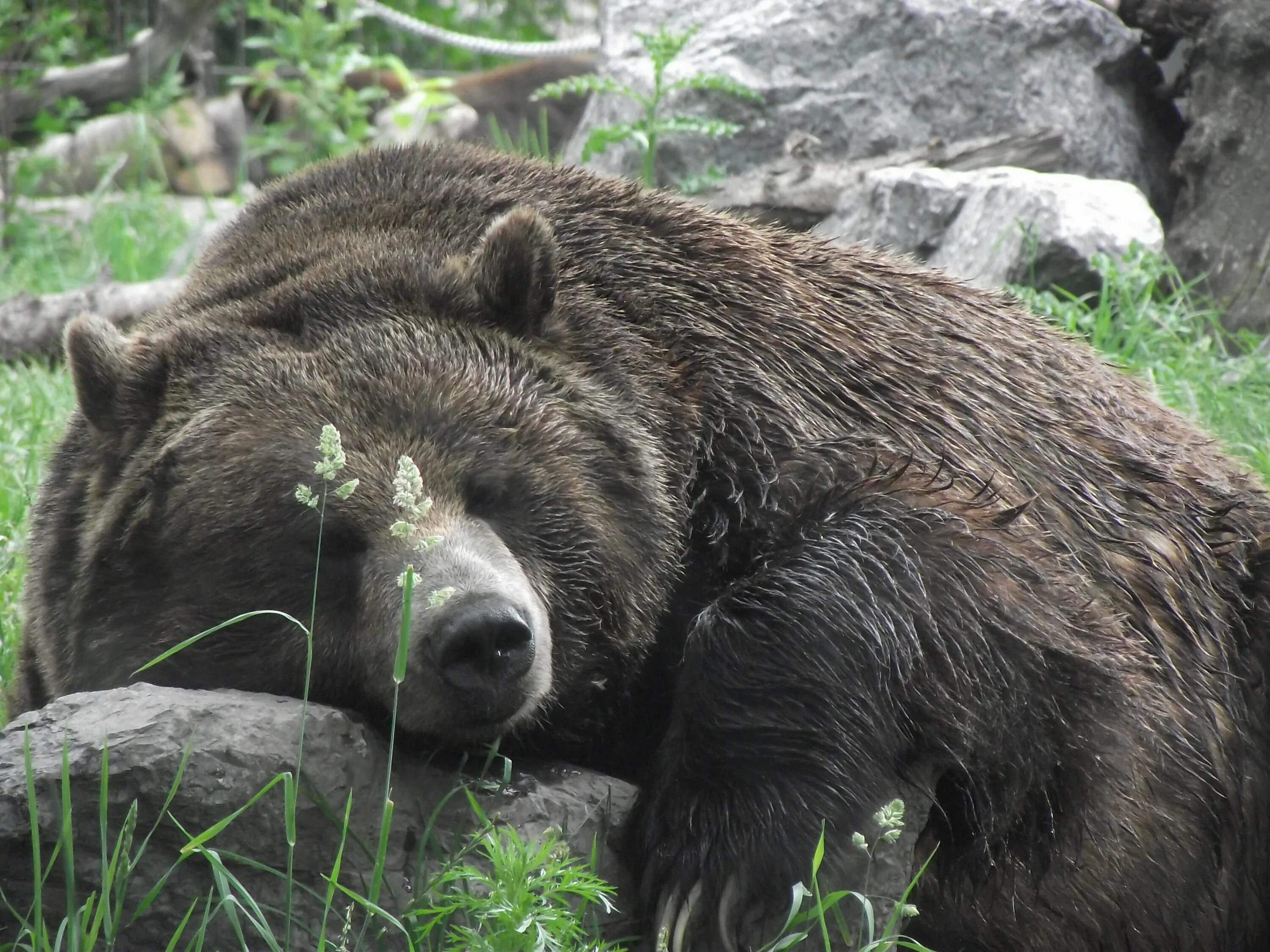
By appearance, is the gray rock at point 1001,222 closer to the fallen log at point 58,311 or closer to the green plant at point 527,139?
the green plant at point 527,139

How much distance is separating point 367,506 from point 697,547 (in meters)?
0.84

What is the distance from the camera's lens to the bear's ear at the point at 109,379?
3318 mm

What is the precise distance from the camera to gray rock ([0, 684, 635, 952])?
93.4 inches

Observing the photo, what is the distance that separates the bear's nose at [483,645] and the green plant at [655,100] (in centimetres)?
412

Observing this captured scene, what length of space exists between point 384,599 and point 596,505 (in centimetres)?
55

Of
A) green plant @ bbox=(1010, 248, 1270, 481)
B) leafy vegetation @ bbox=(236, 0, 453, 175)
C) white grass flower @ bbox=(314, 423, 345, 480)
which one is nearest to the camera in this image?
white grass flower @ bbox=(314, 423, 345, 480)

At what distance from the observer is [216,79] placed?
14.9 metres

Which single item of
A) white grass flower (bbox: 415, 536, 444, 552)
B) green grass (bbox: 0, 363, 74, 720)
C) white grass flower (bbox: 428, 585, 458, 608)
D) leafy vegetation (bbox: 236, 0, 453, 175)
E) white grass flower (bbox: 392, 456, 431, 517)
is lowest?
leafy vegetation (bbox: 236, 0, 453, 175)

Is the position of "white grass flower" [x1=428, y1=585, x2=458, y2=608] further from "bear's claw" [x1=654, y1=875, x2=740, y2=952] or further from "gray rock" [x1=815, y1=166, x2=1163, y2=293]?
"gray rock" [x1=815, y1=166, x2=1163, y2=293]

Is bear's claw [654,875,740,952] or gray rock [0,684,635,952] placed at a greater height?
gray rock [0,684,635,952]

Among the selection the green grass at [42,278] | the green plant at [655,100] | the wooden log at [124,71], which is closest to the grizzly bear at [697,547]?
the green grass at [42,278]

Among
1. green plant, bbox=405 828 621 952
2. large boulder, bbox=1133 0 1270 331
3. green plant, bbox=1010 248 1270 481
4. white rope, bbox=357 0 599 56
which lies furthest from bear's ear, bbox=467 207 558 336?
white rope, bbox=357 0 599 56

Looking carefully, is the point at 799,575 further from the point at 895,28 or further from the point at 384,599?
the point at 895,28

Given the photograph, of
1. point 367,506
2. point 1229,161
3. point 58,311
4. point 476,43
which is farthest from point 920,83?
point 367,506
